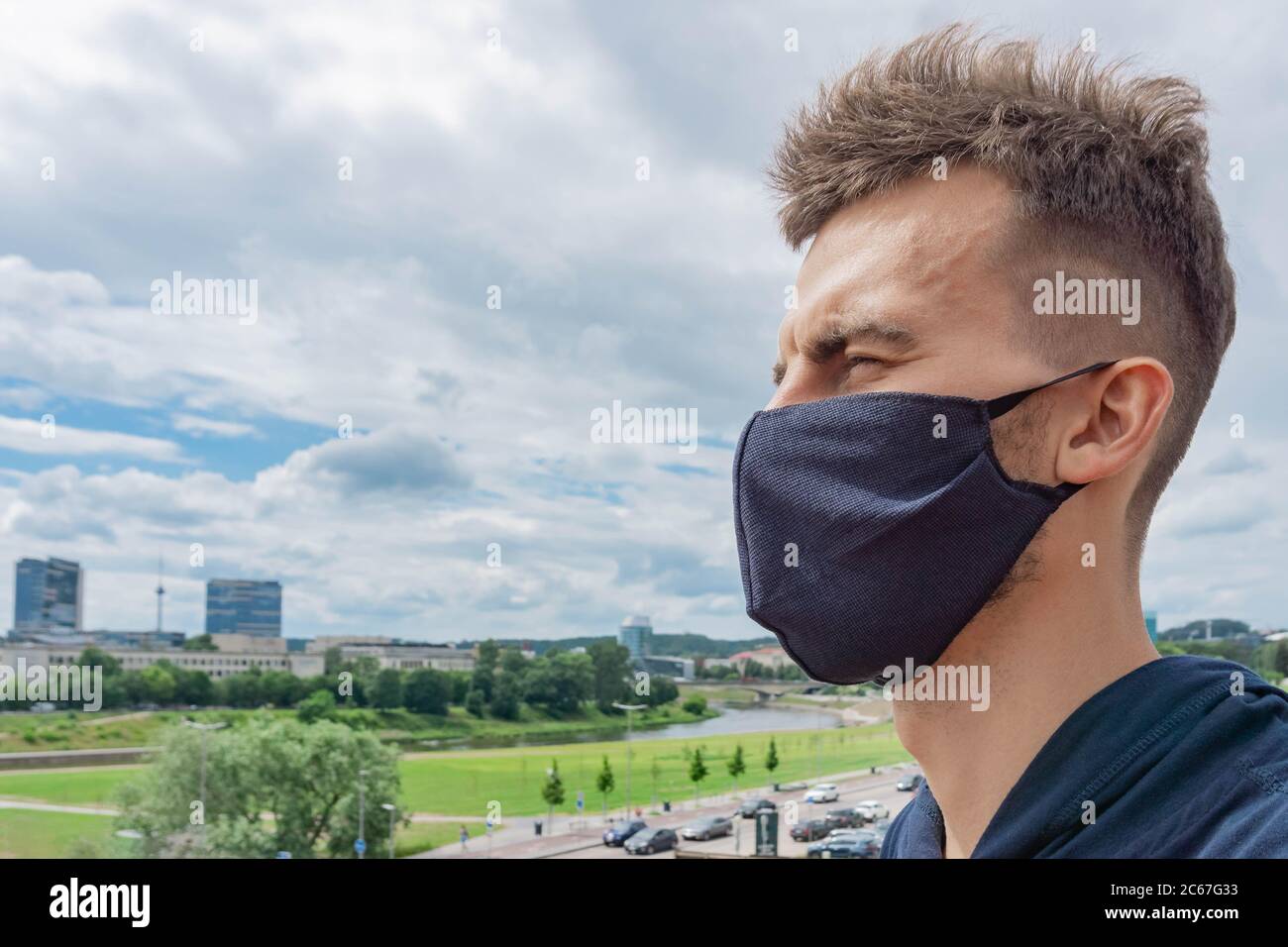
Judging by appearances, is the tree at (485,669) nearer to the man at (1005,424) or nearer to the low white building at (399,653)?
the low white building at (399,653)

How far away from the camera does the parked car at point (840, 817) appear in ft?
24.3

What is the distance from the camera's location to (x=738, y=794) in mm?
12359

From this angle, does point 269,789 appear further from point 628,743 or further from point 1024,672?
point 1024,672

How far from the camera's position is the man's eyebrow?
858mm

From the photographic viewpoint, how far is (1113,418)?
2.73ft

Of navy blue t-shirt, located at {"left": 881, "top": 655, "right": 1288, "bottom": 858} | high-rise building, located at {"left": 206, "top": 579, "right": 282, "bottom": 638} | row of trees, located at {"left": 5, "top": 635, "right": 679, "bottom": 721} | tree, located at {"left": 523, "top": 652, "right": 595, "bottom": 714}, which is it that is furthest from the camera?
high-rise building, located at {"left": 206, "top": 579, "right": 282, "bottom": 638}

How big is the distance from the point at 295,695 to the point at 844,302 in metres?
18.2

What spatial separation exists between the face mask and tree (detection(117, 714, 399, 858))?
16321mm

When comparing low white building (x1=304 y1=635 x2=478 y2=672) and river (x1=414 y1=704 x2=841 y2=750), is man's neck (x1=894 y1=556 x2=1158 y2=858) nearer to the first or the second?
river (x1=414 y1=704 x2=841 y2=750)

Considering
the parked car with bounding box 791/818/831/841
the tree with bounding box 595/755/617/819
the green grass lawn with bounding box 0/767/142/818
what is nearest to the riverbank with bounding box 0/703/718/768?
the green grass lawn with bounding box 0/767/142/818

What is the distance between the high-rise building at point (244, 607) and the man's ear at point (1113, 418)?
20.0m

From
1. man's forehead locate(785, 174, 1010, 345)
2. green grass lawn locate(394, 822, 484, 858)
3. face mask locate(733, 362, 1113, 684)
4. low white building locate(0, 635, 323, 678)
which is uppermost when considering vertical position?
man's forehead locate(785, 174, 1010, 345)
